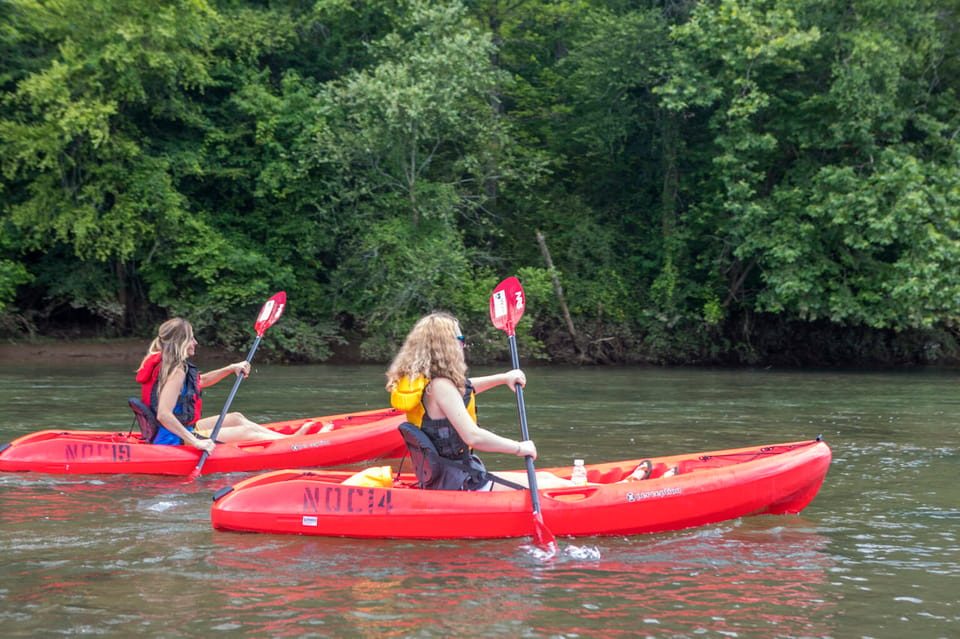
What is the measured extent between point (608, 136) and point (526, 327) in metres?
4.68

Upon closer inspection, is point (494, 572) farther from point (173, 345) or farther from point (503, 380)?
point (173, 345)

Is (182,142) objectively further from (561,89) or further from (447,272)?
(561,89)

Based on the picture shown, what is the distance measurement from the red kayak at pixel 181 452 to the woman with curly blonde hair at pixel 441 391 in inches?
94.8

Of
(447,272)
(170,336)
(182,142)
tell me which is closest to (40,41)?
(182,142)

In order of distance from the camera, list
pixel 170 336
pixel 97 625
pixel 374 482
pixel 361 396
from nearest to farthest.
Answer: pixel 97 625, pixel 374 482, pixel 170 336, pixel 361 396

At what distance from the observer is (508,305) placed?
6633 mm

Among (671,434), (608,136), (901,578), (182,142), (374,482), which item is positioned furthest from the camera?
(608,136)

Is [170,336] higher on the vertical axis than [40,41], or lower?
lower

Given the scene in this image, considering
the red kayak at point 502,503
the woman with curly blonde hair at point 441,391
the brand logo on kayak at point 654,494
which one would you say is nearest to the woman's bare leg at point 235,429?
the red kayak at point 502,503

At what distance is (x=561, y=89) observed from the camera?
20891 mm

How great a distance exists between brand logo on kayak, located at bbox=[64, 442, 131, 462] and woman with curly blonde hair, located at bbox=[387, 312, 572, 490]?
271cm

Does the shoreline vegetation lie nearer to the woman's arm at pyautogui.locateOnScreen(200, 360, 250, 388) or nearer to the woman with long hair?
the woman's arm at pyautogui.locateOnScreen(200, 360, 250, 388)

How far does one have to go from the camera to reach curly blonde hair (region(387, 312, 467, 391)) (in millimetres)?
4871

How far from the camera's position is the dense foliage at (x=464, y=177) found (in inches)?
634
